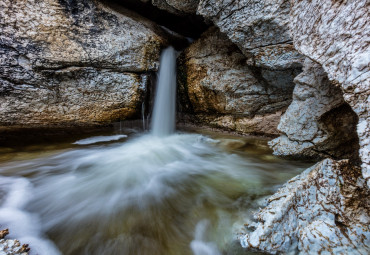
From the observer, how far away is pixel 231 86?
4.92 meters

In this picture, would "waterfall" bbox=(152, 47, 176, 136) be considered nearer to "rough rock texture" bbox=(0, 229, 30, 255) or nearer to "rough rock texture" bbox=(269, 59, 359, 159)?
"rough rock texture" bbox=(269, 59, 359, 159)

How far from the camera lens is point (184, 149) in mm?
4438

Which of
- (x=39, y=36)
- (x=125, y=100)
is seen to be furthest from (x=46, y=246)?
(x=39, y=36)

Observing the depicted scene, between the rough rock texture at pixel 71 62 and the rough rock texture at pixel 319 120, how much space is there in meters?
4.05

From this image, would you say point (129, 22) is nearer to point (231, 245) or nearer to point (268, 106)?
point (268, 106)

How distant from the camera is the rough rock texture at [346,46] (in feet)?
4.54

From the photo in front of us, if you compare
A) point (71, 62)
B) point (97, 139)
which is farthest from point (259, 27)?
point (97, 139)

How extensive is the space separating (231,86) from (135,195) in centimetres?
390

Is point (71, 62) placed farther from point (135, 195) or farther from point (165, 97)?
point (135, 195)

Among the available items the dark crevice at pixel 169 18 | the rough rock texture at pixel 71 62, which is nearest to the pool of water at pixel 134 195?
the rough rock texture at pixel 71 62

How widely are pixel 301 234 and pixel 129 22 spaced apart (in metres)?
5.83

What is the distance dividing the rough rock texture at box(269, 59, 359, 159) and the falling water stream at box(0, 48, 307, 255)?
44 centimetres

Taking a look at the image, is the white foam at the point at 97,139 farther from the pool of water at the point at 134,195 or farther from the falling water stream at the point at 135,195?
the pool of water at the point at 134,195

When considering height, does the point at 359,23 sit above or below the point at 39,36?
below
